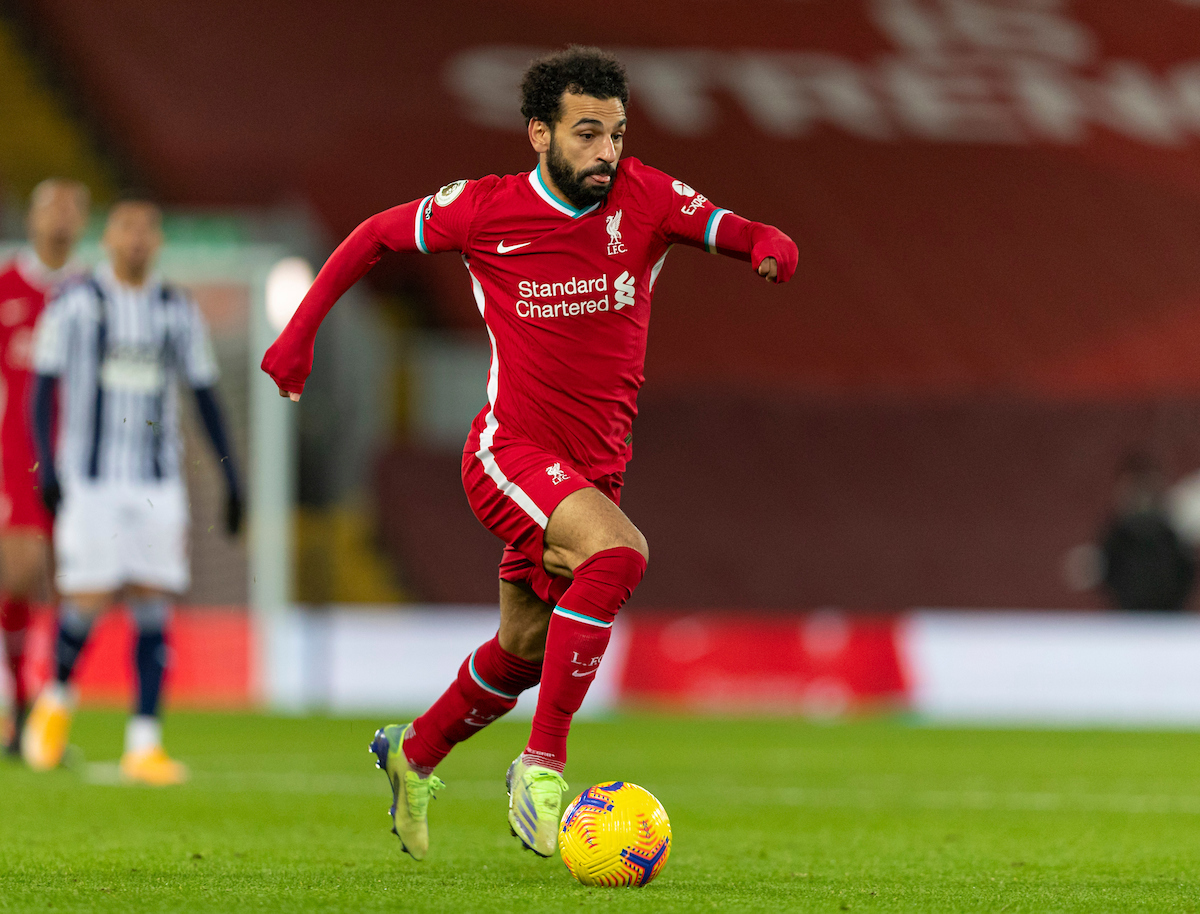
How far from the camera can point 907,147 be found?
1562 cm

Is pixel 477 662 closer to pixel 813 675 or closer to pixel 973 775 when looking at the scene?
pixel 973 775

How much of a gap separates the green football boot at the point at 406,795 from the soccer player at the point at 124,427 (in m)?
2.44

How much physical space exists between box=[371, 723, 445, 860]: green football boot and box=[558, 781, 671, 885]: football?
539mm

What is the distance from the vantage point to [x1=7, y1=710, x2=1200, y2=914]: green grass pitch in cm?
405

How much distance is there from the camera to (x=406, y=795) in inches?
187

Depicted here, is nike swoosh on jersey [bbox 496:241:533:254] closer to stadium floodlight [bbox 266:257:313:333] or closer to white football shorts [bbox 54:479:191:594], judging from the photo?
white football shorts [bbox 54:479:191:594]

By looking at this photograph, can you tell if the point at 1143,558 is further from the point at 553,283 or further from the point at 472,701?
the point at 553,283

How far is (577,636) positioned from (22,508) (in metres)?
4.76

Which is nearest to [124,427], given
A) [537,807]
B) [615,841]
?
[537,807]

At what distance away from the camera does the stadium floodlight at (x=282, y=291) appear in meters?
10.9

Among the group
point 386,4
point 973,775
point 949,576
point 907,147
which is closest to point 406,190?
point 386,4

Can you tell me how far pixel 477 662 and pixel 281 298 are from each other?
669cm

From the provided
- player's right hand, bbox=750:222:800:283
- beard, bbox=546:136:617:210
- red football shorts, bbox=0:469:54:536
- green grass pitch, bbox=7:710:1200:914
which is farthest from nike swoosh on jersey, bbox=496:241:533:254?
red football shorts, bbox=0:469:54:536

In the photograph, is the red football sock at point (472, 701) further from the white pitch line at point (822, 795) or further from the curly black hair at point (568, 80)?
the white pitch line at point (822, 795)
